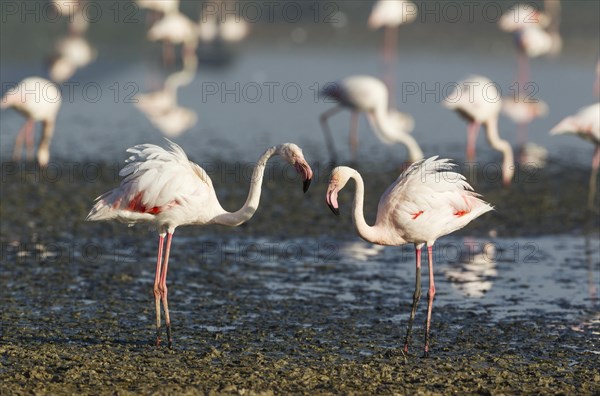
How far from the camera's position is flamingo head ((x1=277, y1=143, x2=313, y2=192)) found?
6.56m

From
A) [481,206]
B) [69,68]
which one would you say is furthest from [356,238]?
[69,68]

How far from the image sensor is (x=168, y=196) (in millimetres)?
6676

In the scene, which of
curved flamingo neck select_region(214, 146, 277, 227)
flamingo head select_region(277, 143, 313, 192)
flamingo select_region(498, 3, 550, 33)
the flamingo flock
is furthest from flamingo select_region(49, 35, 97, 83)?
flamingo head select_region(277, 143, 313, 192)

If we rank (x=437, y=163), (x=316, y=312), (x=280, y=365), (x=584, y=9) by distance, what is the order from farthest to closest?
(x=584, y=9)
(x=316, y=312)
(x=437, y=163)
(x=280, y=365)

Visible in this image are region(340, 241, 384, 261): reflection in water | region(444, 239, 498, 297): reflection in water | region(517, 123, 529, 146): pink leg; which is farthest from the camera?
region(517, 123, 529, 146): pink leg

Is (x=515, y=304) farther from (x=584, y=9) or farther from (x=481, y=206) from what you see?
(x=584, y=9)

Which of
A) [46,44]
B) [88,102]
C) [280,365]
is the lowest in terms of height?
[280,365]

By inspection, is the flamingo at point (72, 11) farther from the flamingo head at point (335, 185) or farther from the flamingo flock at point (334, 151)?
the flamingo head at point (335, 185)

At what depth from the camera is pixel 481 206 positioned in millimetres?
7027

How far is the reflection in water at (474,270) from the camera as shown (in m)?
8.28

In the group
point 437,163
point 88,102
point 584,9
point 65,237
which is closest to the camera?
point 437,163

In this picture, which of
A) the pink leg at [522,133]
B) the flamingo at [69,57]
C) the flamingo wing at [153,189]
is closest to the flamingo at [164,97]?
the flamingo at [69,57]

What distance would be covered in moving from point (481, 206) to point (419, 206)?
566 mm

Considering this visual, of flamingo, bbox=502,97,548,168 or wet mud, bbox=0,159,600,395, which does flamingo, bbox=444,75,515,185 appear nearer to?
wet mud, bbox=0,159,600,395
